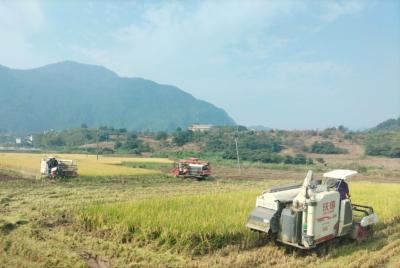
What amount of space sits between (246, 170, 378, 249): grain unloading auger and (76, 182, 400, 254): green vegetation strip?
2.23 ft

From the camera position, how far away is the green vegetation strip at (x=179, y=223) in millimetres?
8430

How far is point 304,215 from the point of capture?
8242 mm

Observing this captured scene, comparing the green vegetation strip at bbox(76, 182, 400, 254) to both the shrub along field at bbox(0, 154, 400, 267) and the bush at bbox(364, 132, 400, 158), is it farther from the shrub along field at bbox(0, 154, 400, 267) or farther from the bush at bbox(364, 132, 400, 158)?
the bush at bbox(364, 132, 400, 158)

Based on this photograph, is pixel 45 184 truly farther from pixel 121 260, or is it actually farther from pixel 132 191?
pixel 121 260

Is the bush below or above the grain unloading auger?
above

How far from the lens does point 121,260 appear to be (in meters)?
7.79

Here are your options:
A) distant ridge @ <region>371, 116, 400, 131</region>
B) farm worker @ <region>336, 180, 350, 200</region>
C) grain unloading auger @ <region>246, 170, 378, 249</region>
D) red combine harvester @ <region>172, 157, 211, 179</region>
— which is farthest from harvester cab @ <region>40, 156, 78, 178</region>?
distant ridge @ <region>371, 116, 400, 131</region>

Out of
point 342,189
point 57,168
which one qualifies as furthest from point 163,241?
point 57,168

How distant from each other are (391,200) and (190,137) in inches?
2894

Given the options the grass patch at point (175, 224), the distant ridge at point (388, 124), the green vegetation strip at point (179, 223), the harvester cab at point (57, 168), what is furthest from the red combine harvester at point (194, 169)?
the distant ridge at point (388, 124)

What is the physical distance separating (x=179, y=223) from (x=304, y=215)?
2.77 meters

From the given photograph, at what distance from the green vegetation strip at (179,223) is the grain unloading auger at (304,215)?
68 centimetres

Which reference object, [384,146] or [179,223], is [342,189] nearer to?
[179,223]

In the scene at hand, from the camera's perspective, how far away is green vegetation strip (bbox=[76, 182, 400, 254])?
27.7 feet
